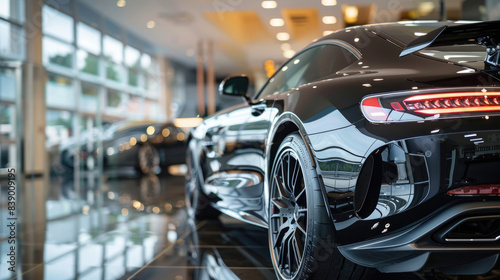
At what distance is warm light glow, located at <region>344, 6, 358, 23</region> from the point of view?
1050 cm

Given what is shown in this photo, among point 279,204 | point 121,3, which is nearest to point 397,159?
point 279,204

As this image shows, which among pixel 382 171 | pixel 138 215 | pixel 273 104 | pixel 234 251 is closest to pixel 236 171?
pixel 234 251

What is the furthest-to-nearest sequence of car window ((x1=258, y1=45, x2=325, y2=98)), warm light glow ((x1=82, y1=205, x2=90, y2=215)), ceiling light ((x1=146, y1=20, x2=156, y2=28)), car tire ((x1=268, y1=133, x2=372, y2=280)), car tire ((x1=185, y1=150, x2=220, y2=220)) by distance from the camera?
ceiling light ((x1=146, y1=20, x2=156, y2=28)) → warm light glow ((x1=82, y1=205, x2=90, y2=215)) → car tire ((x1=185, y1=150, x2=220, y2=220)) → car window ((x1=258, y1=45, x2=325, y2=98)) → car tire ((x1=268, y1=133, x2=372, y2=280))

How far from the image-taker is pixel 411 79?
1847 mm

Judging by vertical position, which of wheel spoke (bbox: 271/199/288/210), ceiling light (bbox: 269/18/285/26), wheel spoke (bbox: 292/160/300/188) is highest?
ceiling light (bbox: 269/18/285/26)

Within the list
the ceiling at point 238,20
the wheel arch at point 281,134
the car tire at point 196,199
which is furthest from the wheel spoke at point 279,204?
the ceiling at point 238,20

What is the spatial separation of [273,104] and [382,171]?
968 millimetres

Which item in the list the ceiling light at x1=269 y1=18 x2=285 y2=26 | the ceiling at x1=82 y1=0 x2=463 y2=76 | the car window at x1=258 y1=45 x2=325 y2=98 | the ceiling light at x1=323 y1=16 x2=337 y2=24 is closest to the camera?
the car window at x1=258 y1=45 x2=325 y2=98

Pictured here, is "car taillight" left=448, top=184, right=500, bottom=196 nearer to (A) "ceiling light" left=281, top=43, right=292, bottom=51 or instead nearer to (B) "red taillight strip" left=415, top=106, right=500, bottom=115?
(B) "red taillight strip" left=415, top=106, right=500, bottom=115

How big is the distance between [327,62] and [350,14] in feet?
28.4

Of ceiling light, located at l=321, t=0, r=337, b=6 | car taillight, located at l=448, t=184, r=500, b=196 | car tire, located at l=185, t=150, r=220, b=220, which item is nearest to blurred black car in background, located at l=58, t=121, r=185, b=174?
ceiling light, located at l=321, t=0, r=337, b=6

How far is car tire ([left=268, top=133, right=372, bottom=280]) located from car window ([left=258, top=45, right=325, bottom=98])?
0.63 m

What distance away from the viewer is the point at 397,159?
5.80ft

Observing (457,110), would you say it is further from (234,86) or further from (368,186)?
(234,86)
